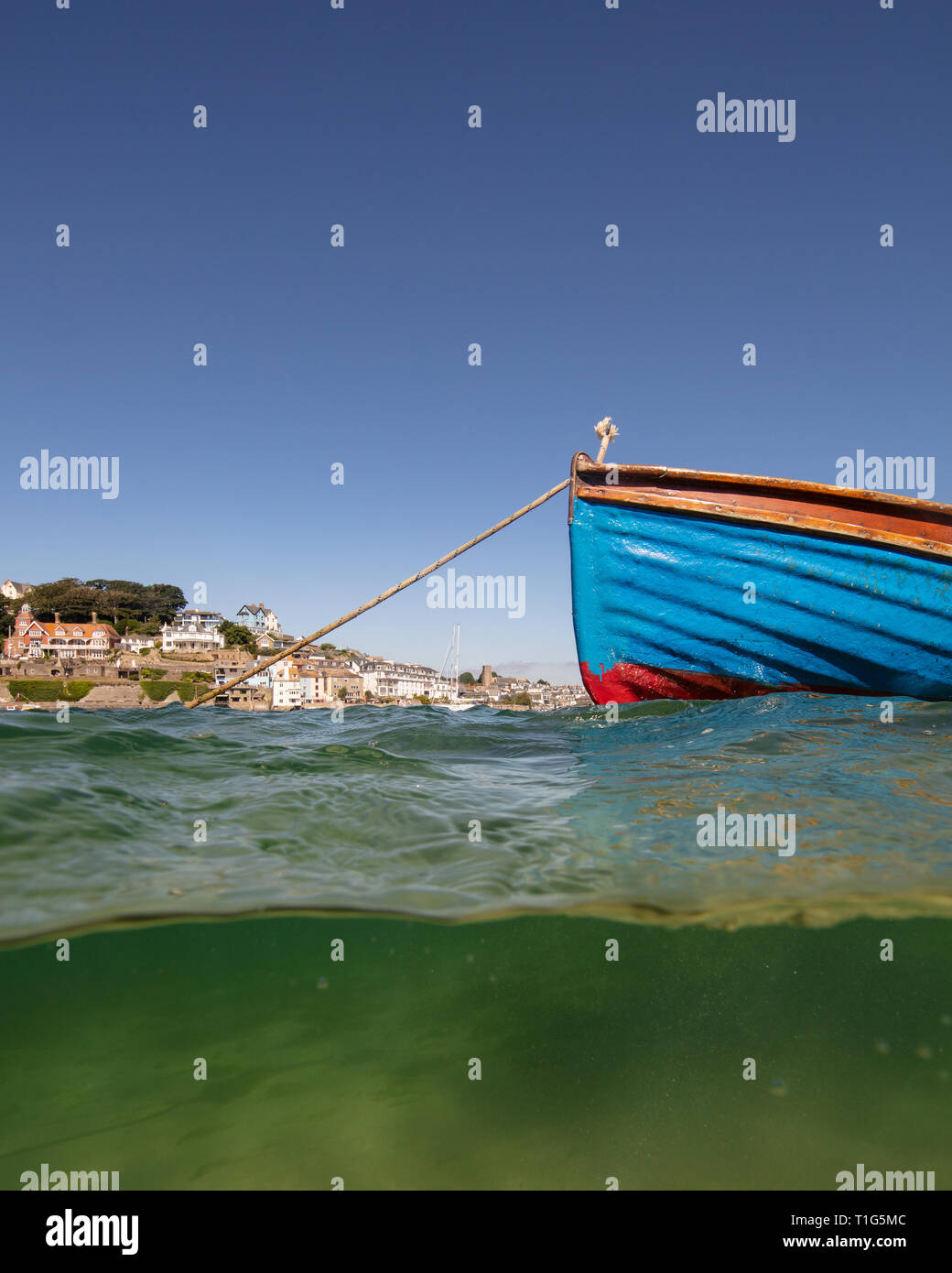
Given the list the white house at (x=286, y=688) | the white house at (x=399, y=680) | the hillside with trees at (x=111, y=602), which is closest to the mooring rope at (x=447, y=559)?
the white house at (x=286, y=688)

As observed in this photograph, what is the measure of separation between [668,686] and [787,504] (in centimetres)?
300

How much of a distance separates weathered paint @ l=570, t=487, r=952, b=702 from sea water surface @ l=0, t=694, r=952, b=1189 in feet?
10.5

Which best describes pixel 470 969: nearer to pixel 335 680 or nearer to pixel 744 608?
pixel 744 608

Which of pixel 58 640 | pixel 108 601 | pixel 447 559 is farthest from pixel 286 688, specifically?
pixel 447 559

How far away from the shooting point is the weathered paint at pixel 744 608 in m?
8.30

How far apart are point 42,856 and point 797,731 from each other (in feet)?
19.7

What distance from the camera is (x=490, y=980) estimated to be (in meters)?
3.57

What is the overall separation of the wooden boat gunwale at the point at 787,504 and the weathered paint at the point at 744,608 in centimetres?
9

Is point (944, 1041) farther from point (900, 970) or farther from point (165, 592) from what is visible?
point (165, 592)

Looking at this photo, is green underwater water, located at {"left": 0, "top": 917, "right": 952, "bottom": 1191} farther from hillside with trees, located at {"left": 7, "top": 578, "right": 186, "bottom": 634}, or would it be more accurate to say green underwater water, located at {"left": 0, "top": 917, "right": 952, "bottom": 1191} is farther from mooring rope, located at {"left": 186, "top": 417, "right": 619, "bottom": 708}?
hillside with trees, located at {"left": 7, "top": 578, "right": 186, "bottom": 634}

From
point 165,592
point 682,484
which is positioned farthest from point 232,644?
point 682,484

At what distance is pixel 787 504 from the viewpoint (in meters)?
8.60

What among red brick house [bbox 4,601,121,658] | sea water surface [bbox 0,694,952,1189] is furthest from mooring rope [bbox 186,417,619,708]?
red brick house [bbox 4,601,121,658]

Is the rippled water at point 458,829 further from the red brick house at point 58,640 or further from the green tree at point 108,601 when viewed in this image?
the green tree at point 108,601
